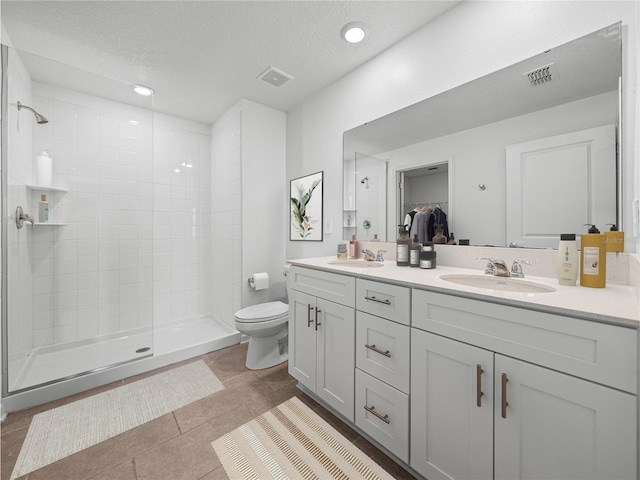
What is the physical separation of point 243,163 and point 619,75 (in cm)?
254

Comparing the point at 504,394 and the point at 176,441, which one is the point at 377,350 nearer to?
the point at 504,394

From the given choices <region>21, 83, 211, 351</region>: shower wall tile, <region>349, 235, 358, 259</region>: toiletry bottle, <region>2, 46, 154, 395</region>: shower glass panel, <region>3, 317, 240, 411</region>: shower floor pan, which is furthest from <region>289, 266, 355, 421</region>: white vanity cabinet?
<region>21, 83, 211, 351</region>: shower wall tile

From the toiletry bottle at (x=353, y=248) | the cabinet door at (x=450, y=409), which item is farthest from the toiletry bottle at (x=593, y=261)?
the toiletry bottle at (x=353, y=248)

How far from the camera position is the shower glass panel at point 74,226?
182 centimetres

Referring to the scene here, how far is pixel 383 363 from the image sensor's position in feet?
4.07

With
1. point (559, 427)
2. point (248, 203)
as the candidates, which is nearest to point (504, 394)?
point (559, 427)

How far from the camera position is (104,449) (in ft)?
4.43

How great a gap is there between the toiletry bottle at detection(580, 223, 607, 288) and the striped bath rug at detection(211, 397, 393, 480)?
1200 millimetres

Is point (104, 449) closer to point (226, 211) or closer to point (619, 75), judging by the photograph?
point (226, 211)

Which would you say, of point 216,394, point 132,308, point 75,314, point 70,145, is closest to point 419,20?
point 216,394

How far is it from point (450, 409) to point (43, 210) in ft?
10.5

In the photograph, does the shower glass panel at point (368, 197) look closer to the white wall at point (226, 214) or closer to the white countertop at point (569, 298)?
the white countertop at point (569, 298)

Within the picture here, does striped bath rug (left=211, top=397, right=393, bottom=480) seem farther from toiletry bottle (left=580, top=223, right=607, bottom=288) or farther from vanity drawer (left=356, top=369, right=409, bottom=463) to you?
toiletry bottle (left=580, top=223, right=607, bottom=288)

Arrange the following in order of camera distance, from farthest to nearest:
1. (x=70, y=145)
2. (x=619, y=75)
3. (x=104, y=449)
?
1. (x=70, y=145)
2. (x=104, y=449)
3. (x=619, y=75)
